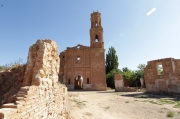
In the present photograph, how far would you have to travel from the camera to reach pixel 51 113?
15.0 ft

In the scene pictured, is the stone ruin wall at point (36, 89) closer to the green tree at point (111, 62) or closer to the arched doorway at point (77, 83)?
the arched doorway at point (77, 83)

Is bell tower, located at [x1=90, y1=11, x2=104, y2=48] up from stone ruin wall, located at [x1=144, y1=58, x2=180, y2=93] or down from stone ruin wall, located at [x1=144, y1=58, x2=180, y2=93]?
up

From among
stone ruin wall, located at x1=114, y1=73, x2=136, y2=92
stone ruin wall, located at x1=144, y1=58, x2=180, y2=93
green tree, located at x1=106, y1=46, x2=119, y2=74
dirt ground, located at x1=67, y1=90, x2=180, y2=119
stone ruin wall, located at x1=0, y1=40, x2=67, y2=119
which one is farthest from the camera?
green tree, located at x1=106, y1=46, x2=119, y2=74

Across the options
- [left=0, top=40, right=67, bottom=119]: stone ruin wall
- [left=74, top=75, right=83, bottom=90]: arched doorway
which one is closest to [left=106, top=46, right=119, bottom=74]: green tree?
[left=74, top=75, right=83, bottom=90]: arched doorway

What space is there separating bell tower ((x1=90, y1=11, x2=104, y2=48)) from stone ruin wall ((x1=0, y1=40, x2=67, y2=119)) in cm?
2305

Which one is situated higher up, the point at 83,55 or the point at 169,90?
the point at 83,55

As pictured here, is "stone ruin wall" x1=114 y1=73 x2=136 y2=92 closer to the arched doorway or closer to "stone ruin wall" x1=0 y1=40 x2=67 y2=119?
the arched doorway

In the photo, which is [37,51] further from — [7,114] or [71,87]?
[71,87]

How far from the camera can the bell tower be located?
2801 cm

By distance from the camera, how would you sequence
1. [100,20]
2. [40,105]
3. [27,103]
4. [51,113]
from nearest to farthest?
[27,103] < [40,105] < [51,113] < [100,20]

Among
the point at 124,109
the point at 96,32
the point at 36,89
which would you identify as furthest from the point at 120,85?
the point at 36,89

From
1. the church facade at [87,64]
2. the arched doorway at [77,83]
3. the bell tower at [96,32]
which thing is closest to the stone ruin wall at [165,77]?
the church facade at [87,64]

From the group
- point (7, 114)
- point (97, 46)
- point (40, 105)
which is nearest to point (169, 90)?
point (97, 46)

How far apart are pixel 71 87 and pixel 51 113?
2051 cm
